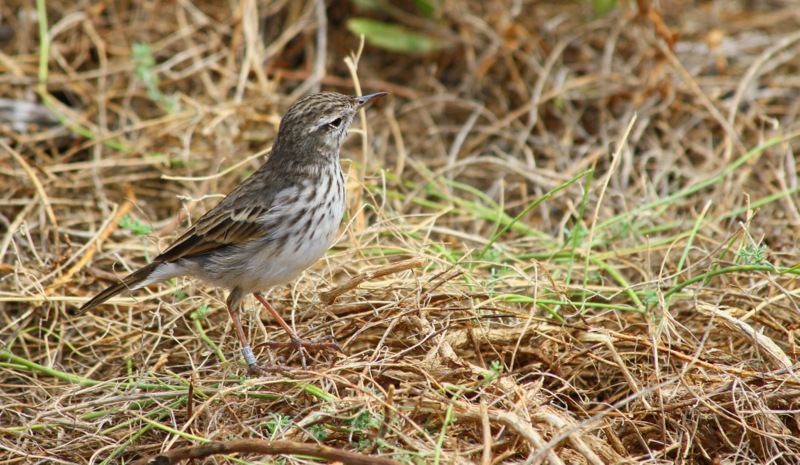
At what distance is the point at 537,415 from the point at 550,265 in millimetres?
1663

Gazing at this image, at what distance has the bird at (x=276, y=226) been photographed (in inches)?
168

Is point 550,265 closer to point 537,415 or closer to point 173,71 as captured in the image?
point 537,415

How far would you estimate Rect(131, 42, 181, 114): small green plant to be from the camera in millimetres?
6352

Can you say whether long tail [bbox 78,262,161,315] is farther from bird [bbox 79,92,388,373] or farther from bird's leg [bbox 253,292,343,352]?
bird's leg [bbox 253,292,343,352]

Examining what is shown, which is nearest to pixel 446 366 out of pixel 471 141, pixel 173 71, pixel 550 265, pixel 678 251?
pixel 550 265

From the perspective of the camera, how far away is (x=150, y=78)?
6504 millimetres

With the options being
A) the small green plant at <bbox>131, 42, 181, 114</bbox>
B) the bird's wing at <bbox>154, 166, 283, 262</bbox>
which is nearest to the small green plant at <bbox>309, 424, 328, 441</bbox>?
the bird's wing at <bbox>154, 166, 283, 262</bbox>

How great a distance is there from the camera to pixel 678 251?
521 cm

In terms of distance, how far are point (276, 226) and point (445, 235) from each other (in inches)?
71.7

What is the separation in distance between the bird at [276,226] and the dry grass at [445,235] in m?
0.35

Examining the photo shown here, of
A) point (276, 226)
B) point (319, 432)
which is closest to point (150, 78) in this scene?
point (276, 226)

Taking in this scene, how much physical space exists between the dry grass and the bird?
348mm

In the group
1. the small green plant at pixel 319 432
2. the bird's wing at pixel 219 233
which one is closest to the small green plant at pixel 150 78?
the bird's wing at pixel 219 233

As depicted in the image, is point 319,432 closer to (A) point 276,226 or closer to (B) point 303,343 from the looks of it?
(B) point 303,343
